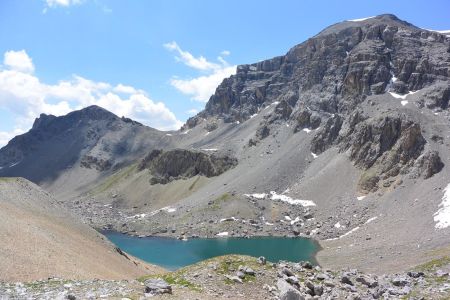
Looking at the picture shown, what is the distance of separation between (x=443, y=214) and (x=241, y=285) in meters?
92.4

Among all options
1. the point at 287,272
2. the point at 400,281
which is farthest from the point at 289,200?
the point at 287,272

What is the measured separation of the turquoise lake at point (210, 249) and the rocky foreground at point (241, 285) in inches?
2921

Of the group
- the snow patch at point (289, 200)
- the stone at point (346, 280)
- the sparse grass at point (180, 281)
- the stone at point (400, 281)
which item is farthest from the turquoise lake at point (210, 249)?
the sparse grass at point (180, 281)

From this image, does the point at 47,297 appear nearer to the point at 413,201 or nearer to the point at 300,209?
the point at 413,201

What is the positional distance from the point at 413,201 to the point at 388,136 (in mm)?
44036

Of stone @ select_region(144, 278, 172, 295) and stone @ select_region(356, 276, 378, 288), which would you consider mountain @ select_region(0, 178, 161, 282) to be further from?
stone @ select_region(356, 276, 378, 288)

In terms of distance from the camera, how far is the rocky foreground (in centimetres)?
2462

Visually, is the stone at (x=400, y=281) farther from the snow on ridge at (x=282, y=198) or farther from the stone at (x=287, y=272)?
the snow on ridge at (x=282, y=198)

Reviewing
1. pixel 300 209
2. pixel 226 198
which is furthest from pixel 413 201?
pixel 226 198

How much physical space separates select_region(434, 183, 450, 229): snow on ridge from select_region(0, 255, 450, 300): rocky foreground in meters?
70.7

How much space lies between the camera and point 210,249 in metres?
133

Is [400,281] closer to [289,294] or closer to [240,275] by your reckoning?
[289,294]

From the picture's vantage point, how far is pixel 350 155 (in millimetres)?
173375

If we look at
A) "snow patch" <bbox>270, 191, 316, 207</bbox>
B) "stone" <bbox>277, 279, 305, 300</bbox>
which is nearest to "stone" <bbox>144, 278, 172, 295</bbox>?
"stone" <bbox>277, 279, 305, 300</bbox>
